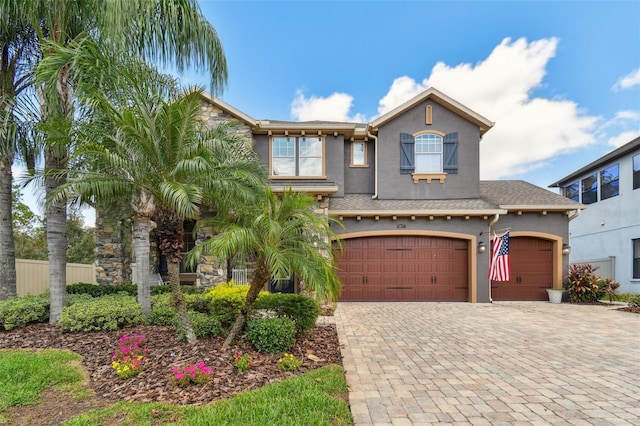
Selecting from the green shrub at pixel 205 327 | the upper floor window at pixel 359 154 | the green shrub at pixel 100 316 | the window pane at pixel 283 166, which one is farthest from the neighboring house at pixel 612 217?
the green shrub at pixel 100 316

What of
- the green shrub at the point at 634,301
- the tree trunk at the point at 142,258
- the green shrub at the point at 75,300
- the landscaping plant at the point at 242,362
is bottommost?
the green shrub at the point at 634,301

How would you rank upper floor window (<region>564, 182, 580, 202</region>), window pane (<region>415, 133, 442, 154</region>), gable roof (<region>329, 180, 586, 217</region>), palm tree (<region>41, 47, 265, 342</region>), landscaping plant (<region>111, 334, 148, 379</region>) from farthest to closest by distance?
upper floor window (<region>564, 182, 580, 202</region>) → window pane (<region>415, 133, 442, 154</region>) → gable roof (<region>329, 180, 586, 217</region>) → palm tree (<region>41, 47, 265, 342</region>) → landscaping plant (<region>111, 334, 148, 379</region>)

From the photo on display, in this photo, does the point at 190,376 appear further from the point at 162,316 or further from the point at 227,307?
the point at 162,316

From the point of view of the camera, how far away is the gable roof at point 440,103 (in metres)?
11.2

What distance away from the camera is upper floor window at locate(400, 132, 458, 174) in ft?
37.6

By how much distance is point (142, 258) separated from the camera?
267 inches

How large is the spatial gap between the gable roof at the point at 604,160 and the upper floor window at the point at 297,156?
1347cm

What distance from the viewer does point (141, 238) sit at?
6648 millimetres

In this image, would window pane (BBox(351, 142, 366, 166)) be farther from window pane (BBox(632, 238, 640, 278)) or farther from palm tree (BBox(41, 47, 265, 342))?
window pane (BBox(632, 238, 640, 278))

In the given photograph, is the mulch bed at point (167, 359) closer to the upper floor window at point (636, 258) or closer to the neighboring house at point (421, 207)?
the neighboring house at point (421, 207)

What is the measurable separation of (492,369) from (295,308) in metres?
3.32

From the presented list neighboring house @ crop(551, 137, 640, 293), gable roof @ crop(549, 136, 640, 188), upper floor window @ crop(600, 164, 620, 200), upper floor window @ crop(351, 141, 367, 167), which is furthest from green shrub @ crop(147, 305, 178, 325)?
upper floor window @ crop(600, 164, 620, 200)

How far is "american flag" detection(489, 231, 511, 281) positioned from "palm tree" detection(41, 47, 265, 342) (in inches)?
318

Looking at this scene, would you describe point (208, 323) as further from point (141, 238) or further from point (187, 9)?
point (187, 9)
